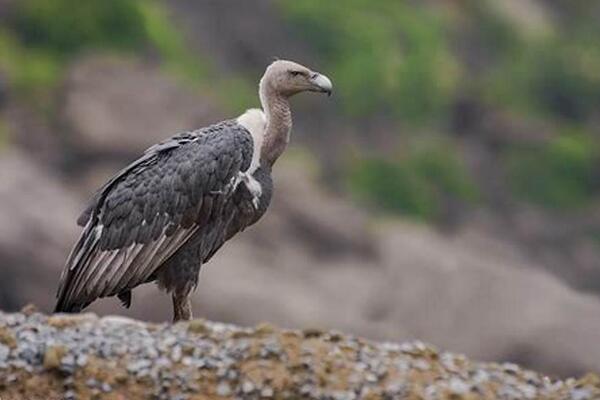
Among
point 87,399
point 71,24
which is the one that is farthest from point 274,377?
point 71,24

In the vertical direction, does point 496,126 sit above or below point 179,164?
above

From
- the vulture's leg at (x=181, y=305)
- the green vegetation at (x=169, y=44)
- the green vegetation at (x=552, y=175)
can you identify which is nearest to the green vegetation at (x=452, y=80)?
the green vegetation at (x=552, y=175)

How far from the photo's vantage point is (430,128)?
217 feet

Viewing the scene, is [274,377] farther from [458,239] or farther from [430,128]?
[430,128]

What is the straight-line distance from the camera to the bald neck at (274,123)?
1738 cm

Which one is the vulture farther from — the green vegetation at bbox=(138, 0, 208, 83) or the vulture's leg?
the green vegetation at bbox=(138, 0, 208, 83)

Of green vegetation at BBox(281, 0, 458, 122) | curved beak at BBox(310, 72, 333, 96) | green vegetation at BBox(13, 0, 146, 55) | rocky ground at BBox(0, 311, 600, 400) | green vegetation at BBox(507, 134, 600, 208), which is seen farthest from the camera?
green vegetation at BBox(281, 0, 458, 122)

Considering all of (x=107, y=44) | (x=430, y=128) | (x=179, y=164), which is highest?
(x=430, y=128)

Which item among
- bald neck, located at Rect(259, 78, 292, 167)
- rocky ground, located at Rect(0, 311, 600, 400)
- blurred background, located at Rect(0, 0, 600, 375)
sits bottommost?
rocky ground, located at Rect(0, 311, 600, 400)

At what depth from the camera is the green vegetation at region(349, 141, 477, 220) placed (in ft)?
196

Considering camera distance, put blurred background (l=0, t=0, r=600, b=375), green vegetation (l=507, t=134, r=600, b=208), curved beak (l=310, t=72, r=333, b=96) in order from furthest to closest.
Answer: green vegetation (l=507, t=134, r=600, b=208) < blurred background (l=0, t=0, r=600, b=375) < curved beak (l=310, t=72, r=333, b=96)

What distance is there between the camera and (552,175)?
214ft

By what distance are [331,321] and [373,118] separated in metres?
27.6

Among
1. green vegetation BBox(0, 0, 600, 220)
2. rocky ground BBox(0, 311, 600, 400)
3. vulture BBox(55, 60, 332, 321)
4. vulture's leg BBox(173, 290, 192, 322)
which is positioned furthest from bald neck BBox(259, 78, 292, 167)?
green vegetation BBox(0, 0, 600, 220)
